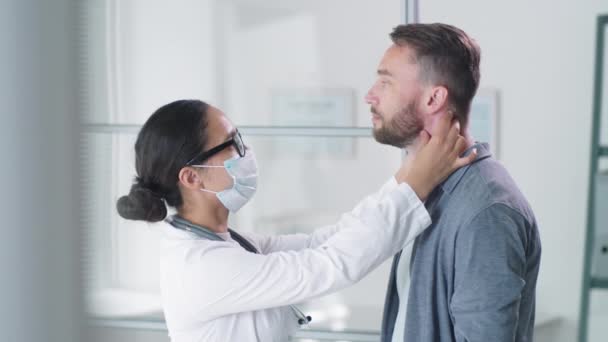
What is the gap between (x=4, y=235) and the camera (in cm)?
59

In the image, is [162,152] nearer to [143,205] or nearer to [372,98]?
[143,205]

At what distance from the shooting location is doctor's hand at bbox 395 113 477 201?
50.9 inches

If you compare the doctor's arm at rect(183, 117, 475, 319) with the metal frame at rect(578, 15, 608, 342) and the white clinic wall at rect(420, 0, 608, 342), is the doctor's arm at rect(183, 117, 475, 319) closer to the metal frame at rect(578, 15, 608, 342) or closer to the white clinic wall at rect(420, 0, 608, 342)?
the metal frame at rect(578, 15, 608, 342)

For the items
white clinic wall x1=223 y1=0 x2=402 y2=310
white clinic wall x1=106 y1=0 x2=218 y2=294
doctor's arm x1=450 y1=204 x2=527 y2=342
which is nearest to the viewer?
doctor's arm x1=450 y1=204 x2=527 y2=342

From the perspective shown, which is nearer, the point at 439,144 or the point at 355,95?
the point at 439,144

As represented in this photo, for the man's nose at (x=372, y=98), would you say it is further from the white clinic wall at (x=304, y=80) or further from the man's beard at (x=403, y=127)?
the white clinic wall at (x=304, y=80)

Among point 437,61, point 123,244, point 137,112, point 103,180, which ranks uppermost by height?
point 437,61

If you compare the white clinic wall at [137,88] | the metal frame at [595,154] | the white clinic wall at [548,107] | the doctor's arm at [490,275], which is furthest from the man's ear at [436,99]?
the white clinic wall at [548,107]

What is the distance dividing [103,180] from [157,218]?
1039 mm

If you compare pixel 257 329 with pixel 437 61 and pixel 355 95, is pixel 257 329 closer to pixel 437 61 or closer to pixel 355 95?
→ pixel 437 61

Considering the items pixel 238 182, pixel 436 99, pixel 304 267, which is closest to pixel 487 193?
pixel 436 99

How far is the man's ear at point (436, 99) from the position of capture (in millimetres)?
1365

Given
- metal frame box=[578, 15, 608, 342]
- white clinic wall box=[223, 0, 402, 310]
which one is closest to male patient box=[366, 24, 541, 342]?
white clinic wall box=[223, 0, 402, 310]

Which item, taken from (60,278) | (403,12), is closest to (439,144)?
(403,12)
